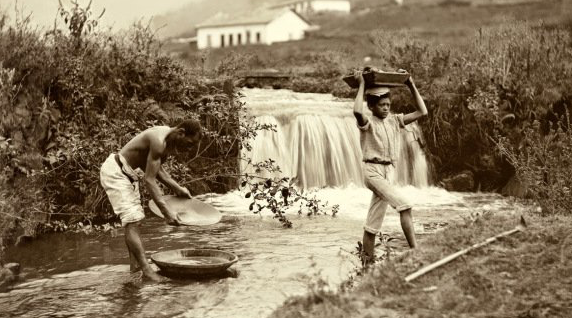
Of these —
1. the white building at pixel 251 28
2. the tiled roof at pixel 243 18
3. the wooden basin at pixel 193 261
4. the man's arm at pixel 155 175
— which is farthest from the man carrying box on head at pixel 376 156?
the tiled roof at pixel 243 18

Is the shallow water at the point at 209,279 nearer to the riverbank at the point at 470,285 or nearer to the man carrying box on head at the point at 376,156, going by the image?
the man carrying box on head at the point at 376,156

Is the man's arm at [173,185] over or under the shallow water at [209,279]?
over

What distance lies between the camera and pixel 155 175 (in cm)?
770

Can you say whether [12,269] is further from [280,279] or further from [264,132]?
[264,132]

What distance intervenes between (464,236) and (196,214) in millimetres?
2720

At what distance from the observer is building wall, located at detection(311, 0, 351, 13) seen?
162 feet

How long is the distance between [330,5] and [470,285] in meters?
49.1

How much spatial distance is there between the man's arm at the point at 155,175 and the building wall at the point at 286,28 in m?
34.1

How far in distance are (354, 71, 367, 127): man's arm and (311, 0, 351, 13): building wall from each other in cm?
4143

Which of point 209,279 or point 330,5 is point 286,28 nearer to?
point 330,5

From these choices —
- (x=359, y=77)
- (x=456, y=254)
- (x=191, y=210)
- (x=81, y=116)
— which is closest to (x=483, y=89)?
(x=81, y=116)

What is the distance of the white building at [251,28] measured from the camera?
40406 mm

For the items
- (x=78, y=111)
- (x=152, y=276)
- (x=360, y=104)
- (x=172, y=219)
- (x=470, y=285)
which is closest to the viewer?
(x=470, y=285)

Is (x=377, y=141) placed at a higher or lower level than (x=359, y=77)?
lower
